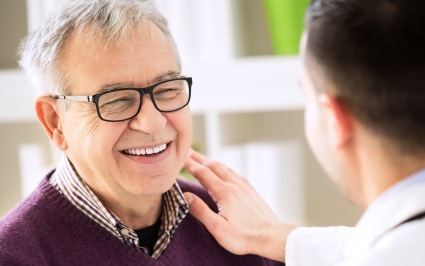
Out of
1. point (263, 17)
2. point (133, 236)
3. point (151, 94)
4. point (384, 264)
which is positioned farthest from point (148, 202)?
point (263, 17)

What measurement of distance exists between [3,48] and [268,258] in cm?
142

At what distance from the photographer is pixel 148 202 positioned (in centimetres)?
160

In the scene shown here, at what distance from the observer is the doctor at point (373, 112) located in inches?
40.3

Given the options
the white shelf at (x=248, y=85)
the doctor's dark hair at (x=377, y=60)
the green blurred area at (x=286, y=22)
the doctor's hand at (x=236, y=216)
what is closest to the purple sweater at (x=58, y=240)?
the doctor's hand at (x=236, y=216)

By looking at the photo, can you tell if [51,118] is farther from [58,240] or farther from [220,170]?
[220,170]

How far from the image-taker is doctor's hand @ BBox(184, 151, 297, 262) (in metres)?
1.61

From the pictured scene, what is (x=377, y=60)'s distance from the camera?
3.41 feet

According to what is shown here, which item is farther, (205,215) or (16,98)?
(16,98)

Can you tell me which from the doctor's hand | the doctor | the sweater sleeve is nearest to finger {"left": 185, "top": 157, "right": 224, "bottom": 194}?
the doctor's hand

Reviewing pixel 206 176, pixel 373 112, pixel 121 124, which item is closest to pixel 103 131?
pixel 121 124

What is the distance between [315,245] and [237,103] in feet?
2.96

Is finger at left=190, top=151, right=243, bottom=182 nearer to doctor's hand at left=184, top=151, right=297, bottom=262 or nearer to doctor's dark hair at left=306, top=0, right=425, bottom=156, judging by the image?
doctor's hand at left=184, top=151, right=297, bottom=262

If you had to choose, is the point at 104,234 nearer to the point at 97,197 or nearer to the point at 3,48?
the point at 97,197

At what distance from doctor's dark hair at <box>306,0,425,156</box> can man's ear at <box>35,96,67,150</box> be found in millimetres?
666
